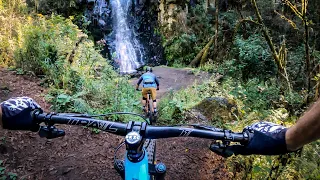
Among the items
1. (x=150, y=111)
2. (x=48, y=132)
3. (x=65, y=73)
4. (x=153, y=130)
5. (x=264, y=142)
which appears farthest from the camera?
(x=150, y=111)

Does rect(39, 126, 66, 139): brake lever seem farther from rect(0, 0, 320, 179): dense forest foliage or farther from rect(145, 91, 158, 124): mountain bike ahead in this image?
rect(145, 91, 158, 124): mountain bike ahead

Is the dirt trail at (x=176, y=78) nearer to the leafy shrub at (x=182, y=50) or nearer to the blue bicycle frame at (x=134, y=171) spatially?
the leafy shrub at (x=182, y=50)

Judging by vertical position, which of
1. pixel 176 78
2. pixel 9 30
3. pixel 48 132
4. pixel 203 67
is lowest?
pixel 176 78

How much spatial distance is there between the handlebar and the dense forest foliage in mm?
1717

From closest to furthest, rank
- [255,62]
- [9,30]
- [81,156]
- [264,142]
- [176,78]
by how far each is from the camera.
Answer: [264,142] → [81,156] → [9,30] → [255,62] → [176,78]

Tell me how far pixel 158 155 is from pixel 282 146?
137 inches

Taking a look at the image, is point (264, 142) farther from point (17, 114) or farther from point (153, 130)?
point (17, 114)

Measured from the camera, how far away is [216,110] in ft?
20.1

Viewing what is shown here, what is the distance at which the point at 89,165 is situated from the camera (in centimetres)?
427

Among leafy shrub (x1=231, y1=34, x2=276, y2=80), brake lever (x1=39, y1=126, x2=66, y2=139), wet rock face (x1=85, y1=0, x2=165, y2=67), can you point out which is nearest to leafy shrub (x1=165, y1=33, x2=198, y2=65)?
wet rock face (x1=85, y1=0, x2=165, y2=67)

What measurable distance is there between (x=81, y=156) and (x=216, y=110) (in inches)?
127

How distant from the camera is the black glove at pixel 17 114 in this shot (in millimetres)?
1804

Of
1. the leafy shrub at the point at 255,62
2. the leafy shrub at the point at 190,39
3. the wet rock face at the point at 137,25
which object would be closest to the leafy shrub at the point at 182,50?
the leafy shrub at the point at 190,39

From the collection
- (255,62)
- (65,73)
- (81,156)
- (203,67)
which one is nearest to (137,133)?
(81,156)
